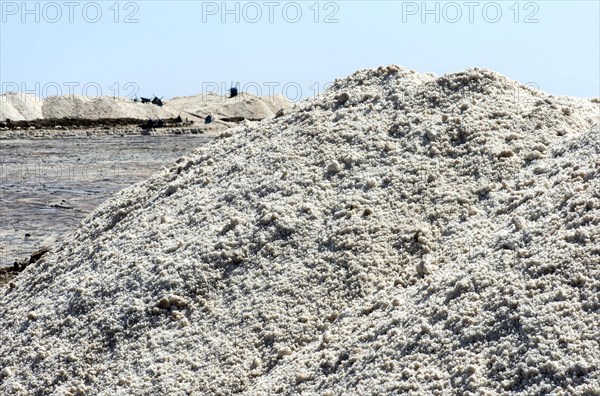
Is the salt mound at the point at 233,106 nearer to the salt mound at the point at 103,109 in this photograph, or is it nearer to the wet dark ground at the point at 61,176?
the salt mound at the point at 103,109

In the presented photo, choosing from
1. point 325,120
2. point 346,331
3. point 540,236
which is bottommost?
point 346,331

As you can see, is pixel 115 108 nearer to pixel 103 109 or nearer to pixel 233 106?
pixel 103 109

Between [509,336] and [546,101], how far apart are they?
9.06 feet

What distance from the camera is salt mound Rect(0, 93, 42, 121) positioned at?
80.0 feet

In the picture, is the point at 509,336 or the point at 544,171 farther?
the point at 544,171

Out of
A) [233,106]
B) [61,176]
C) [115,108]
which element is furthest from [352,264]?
[233,106]

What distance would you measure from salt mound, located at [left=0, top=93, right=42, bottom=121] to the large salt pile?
19.3 meters

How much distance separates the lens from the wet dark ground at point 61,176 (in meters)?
10.2

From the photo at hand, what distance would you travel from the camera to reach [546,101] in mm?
5922

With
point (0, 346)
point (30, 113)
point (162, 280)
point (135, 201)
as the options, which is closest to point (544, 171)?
point (162, 280)

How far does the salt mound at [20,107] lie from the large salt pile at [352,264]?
1928cm

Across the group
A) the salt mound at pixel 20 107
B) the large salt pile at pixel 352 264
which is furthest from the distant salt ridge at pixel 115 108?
the large salt pile at pixel 352 264

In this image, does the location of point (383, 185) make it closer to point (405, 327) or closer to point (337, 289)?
point (337, 289)

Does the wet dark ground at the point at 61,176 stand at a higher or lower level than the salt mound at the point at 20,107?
lower
